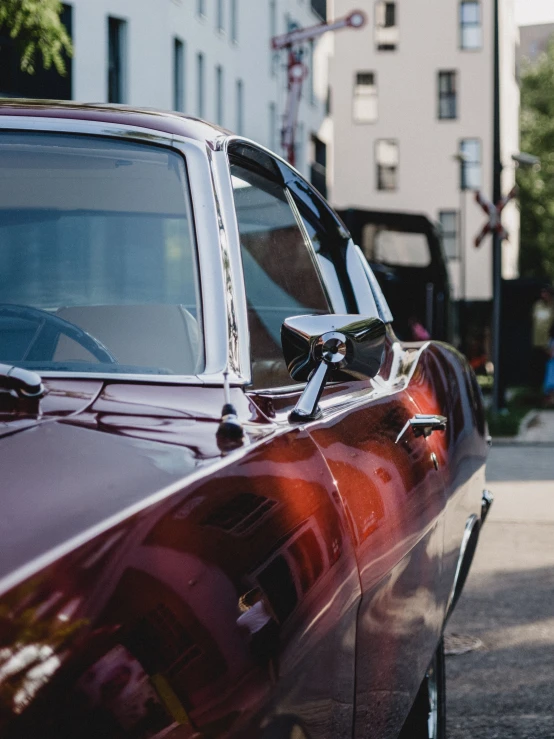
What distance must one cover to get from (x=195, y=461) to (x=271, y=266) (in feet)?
4.92

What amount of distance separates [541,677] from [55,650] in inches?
164

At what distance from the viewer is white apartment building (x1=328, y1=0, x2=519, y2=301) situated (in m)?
59.9

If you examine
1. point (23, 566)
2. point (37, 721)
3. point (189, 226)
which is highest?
point (189, 226)

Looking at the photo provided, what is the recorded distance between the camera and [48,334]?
235 cm

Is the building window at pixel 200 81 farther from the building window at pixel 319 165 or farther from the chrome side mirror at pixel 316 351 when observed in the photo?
the chrome side mirror at pixel 316 351

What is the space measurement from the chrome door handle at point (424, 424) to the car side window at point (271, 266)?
0.33 metres

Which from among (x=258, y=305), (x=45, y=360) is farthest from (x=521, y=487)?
(x=45, y=360)

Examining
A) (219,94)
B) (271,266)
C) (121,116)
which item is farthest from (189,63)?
(121,116)

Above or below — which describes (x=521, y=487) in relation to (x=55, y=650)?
below

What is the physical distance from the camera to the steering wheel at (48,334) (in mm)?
2307

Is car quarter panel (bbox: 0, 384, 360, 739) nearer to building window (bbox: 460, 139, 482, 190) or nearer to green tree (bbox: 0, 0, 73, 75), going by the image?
green tree (bbox: 0, 0, 73, 75)

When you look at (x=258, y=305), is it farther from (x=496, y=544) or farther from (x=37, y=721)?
(x=496, y=544)

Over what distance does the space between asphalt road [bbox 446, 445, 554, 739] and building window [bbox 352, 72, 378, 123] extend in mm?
51484

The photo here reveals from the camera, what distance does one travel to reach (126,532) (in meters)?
1.51
